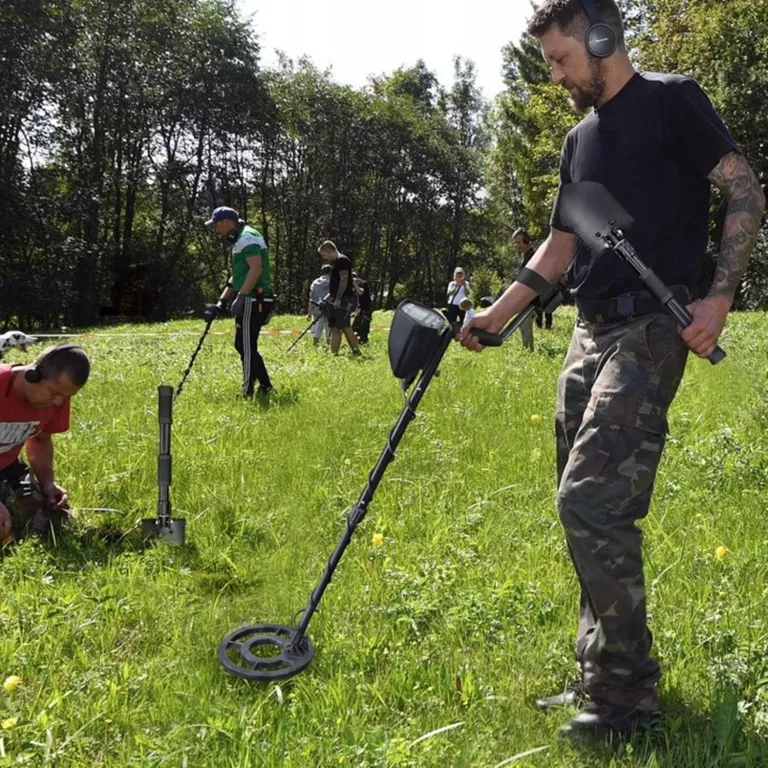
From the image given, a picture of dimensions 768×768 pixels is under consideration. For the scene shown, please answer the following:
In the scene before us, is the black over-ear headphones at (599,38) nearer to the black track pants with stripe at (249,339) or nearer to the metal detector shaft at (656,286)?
the metal detector shaft at (656,286)

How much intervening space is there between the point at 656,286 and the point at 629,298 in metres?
0.20

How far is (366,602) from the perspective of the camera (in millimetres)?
3373

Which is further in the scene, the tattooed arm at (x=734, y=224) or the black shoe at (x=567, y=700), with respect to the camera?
the black shoe at (x=567, y=700)

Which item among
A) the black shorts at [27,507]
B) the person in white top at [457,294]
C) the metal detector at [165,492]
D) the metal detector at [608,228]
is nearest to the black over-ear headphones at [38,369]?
the metal detector at [165,492]

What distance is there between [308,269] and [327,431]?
39487mm

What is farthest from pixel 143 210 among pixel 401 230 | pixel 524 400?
pixel 524 400

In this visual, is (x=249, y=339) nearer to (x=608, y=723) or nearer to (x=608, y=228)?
(x=608, y=228)

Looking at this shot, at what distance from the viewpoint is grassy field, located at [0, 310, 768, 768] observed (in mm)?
2457

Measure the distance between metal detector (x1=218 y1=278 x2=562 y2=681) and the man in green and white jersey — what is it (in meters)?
5.00

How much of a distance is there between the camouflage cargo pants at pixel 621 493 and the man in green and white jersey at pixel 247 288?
18.8 feet

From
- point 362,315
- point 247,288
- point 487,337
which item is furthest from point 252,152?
point 487,337

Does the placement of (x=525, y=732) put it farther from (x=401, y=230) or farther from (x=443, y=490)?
(x=401, y=230)

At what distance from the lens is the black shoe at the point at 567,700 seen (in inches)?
104

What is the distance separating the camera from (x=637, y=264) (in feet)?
7.61
